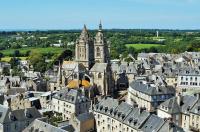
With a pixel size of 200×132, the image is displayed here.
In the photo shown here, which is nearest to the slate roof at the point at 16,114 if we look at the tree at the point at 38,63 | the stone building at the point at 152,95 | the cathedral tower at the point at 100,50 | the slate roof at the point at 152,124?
the slate roof at the point at 152,124

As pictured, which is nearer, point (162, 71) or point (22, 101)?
point (22, 101)

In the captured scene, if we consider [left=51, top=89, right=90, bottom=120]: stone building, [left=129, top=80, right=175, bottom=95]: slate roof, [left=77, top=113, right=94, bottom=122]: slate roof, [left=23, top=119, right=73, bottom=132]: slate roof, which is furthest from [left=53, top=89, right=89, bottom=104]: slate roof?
[left=23, top=119, right=73, bottom=132]: slate roof

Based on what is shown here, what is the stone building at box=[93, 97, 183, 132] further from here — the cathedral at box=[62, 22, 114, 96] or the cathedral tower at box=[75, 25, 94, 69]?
the cathedral tower at box=[75, 25, 94, 69]

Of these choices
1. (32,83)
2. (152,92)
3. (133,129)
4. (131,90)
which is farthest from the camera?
(32,83)

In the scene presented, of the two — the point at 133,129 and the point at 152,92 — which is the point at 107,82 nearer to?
the point at 152,92

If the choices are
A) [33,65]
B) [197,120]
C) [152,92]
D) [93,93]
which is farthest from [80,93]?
[33,65]

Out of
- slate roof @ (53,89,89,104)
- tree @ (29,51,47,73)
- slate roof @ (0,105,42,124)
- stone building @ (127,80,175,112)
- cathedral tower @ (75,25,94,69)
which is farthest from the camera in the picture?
tree @ (29,51,47,73)

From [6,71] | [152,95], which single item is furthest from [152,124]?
[6,71]
